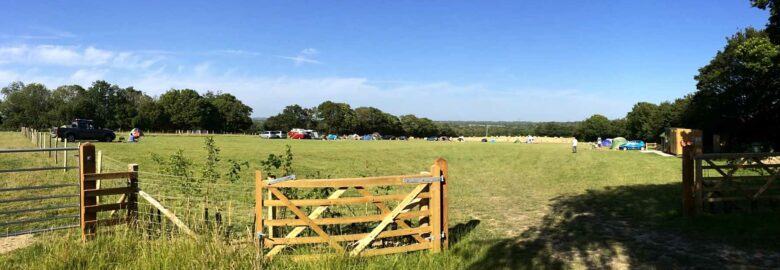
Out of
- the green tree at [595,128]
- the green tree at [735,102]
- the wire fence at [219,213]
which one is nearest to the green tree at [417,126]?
the green tree at [595,128]

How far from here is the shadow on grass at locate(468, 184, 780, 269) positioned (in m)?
6.54

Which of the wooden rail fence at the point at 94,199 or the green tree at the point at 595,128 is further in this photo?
the green tree at the point at 595,128

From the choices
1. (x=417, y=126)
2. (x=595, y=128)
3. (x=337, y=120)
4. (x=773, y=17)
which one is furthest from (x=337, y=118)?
(x=773, y=17)

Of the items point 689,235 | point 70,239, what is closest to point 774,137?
point 689,235

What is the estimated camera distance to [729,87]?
40688 millimetres

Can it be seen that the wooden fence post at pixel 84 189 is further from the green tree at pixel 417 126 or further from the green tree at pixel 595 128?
the green tree at pixel 417 126

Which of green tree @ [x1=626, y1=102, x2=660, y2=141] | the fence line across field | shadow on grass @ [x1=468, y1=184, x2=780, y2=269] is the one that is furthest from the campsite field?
Result: green tree @ [x1=626, y1=102, x2=660, y2=141]

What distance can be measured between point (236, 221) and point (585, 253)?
18.6 feet

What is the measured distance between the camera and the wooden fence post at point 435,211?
664 cm

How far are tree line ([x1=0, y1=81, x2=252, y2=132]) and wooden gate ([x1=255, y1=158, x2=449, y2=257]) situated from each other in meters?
106

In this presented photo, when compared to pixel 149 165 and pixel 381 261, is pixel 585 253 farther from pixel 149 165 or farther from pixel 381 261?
pixel 149 165

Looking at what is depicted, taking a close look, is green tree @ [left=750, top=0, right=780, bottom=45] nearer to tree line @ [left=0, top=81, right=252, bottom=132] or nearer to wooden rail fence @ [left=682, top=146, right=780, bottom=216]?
wooden rail fence @ [left=682, top=146, right=780, bottom=216]

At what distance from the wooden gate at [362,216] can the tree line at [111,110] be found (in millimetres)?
105748

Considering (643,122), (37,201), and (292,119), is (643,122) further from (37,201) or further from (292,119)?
Result: (37,201)
